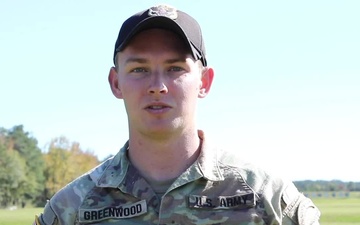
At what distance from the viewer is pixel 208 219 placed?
410cm

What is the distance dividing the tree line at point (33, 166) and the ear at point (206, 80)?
96.0m

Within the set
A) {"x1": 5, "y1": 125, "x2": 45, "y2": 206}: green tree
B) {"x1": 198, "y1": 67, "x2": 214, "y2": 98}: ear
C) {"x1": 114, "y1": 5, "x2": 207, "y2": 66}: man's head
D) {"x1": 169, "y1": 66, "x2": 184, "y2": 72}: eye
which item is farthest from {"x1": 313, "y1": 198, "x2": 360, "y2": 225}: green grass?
{"x1": 5, "y1": 125, "x2": 45, "y2": 206}: green tree

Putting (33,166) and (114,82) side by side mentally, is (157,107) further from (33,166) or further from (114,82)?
(33,166)

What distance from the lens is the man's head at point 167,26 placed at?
157 inches

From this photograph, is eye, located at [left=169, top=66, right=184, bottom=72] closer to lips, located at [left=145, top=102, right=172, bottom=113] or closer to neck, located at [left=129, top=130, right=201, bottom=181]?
lips, located at [left=145, top=102, right=172, bottom=113]

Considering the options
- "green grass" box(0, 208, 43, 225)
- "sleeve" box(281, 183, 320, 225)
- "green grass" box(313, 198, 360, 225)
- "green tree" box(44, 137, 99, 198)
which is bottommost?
"green grass" box(313, 198, 360, 225)

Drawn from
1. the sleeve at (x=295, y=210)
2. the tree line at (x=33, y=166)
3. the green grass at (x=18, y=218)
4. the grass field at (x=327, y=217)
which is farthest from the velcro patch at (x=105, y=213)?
the tree line at (x=33, y=166)

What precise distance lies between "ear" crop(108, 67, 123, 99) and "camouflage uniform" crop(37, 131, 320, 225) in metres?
0.34

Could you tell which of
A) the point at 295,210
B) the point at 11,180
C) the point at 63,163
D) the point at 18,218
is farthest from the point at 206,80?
the point at 63,163

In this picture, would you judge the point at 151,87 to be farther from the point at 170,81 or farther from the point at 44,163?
the point at 44,163

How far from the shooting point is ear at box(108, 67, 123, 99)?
4.18 metres

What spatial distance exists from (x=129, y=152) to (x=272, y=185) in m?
0.74

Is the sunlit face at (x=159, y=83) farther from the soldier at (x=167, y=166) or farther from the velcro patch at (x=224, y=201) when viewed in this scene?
the velcro patch at (x=224, y=201)

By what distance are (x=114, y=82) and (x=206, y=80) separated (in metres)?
0.46
